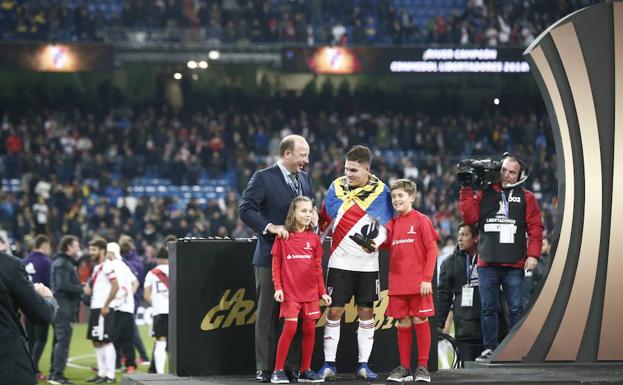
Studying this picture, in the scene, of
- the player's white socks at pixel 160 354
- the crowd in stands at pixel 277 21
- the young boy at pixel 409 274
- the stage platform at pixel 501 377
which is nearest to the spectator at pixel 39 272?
the player's white socks at pixel 160 354

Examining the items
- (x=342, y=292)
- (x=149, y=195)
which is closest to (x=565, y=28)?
(x=342, y=292)

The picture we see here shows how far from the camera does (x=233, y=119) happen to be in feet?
122

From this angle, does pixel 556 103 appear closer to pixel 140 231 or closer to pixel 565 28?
pixel 565 28

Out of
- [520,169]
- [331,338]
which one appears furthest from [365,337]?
[520,169]

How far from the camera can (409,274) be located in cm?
873

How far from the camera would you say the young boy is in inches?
343

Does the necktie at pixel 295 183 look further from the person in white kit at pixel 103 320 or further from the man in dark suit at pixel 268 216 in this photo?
the person in white kit at pixel 103 320

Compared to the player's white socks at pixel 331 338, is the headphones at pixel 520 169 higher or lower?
higher

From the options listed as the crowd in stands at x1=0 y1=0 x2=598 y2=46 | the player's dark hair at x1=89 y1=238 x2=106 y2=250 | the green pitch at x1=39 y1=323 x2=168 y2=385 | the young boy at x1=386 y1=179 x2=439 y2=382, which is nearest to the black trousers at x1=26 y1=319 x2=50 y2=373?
the green pitch at x1=39 y1=323 x2=168 y2=385

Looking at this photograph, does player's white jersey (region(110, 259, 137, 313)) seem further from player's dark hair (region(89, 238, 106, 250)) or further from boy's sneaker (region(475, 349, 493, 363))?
boy's sneaker (region(475, 349, 493, 363))

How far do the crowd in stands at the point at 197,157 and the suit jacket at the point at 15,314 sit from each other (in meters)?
20.1

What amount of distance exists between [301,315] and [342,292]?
37cm

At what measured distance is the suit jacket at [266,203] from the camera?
8.80 m

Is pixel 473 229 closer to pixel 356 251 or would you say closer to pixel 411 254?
pixel 411 254
